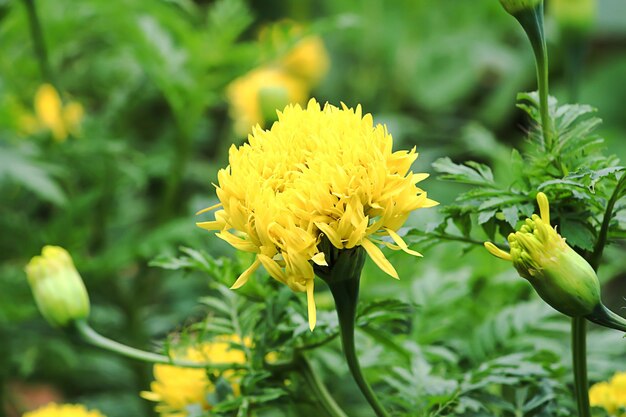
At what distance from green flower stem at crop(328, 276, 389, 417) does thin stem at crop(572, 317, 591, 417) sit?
0.37 feet

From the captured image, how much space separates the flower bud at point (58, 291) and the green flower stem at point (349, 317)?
0.20m

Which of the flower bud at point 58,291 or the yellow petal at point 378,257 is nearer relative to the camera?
the yellow petal at point 378,257

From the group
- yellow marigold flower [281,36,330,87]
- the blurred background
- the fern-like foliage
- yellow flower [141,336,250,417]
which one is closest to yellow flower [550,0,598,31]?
the blurred background

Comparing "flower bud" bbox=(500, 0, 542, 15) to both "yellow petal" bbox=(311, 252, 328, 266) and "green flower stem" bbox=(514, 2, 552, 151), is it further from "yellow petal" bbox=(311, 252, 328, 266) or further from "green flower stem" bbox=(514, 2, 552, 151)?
"yellow petal" bbox=(311, 252, 328, 266)

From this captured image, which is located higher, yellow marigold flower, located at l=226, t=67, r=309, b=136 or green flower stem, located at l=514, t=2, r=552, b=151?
yellow marigold flower, located at l=226, t=67, r=309, b=136

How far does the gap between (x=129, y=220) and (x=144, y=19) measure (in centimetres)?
35

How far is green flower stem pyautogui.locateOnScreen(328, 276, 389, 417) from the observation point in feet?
1.62

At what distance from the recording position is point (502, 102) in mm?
2201

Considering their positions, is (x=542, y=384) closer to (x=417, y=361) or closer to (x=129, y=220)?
(x=417, y=361)

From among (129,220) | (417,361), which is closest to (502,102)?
(129,220)

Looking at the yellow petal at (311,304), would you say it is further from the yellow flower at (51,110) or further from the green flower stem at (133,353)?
the yellow flower at (51,110)

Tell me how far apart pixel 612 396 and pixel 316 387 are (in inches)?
8.3

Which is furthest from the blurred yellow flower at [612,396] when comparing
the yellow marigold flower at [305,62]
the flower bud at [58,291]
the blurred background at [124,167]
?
the yellow marigold flower at [305,62]

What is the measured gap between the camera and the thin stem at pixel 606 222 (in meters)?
0.47
